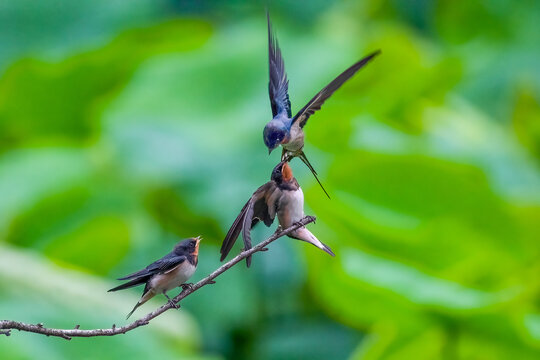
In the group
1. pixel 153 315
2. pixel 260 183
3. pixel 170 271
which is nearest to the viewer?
pixel 153 315

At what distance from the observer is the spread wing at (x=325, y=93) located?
545 mm

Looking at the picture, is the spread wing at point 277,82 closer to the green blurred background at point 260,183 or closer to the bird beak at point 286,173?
the bird beak at point 286,173

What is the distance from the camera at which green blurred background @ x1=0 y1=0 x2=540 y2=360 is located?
6.34ft

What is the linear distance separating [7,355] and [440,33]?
2763 mm

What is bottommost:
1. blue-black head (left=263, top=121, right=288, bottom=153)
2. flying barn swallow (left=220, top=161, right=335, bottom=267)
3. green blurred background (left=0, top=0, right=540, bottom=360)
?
green blurred background (left=0, top=0, right=540, bottom=360)

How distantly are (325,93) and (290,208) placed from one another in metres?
0.08

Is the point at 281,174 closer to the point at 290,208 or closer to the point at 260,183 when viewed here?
the point at 290,208

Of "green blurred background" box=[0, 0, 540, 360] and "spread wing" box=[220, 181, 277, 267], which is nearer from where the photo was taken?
"spread wing" box=[220, 181, 277, 267]

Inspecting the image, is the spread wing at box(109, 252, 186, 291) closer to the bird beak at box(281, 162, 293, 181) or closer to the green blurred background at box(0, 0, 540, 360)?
the bird beak at box(281, 162, 293, 181)

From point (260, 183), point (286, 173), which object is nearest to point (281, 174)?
point (286, 173)

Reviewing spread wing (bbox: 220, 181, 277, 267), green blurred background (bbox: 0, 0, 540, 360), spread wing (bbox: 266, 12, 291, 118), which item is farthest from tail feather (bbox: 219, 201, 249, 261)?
green blurred background (bbox: 0, 0, 540, 360)

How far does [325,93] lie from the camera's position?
57 cm

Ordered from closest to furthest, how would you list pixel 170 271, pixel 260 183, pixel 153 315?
pixel 153 315, pixel 170 271, pixel 260 183

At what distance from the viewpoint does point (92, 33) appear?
11.3 feet
